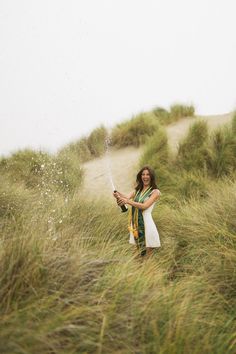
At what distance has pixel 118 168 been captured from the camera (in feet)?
37.9

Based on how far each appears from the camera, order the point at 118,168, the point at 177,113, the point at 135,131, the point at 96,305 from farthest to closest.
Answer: the point at 177,113, the point at 135,131, the point at 118,168, the point at 96,305

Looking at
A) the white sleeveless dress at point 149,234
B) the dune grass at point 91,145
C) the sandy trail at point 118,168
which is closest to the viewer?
the white sleeveless dress at point 149,234

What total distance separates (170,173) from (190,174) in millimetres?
561

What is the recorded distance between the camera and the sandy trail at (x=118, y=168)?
10320mm

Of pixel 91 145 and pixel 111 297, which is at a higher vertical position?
pixel 111 297

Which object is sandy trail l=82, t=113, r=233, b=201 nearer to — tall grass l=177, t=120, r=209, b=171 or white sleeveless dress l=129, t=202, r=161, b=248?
tall grass l=177, t=120, r=209, b=171

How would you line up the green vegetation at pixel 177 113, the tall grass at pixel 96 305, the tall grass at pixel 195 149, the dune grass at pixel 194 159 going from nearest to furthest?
the tall grass at pixel 96 305, the dune grass at pixel 194 159, the tall grass at pixel 195 149, the green vegetation at pixel 177 113

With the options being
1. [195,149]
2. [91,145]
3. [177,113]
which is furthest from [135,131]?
[195,149]

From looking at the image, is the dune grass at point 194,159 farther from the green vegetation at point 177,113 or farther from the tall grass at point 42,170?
the green vegetation at point 177,113

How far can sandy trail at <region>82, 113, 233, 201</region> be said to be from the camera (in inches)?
406

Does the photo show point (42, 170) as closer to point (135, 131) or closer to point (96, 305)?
point (135, 131)

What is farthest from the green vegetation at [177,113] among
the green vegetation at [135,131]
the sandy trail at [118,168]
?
the green vegetation at [135,131]

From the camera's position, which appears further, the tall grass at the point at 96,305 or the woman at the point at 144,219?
the woman at the point at 144,219

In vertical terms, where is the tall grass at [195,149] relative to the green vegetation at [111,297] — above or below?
below
